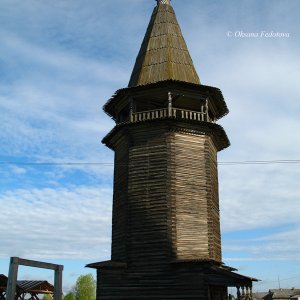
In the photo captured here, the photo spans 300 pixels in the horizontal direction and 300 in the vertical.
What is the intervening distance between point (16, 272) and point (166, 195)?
10104 millimetres

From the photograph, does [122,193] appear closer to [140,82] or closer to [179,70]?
[140,82]

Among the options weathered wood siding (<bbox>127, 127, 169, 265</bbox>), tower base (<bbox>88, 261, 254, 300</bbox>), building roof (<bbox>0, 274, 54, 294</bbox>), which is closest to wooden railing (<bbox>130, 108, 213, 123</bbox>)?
weathered wood siding (<bbox>127, 127, 169, 265</bbox>)

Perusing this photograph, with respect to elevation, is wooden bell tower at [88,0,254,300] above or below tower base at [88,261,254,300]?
above

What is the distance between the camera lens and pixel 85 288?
2793 inches

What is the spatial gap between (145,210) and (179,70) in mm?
8567

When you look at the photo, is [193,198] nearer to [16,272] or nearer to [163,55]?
[163,55]

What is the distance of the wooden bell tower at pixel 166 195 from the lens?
18125 mm

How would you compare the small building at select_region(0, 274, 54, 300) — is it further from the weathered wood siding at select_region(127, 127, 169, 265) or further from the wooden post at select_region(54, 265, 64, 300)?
the wooden post at select_region(54, 265, 64, 300)

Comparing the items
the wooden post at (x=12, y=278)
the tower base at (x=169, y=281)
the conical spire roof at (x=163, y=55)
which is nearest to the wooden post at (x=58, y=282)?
the wooden post at (x=12, y=278)

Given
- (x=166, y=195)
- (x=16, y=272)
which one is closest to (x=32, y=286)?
(x=166, y=195)

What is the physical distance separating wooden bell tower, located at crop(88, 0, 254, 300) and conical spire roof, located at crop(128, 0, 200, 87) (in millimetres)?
79

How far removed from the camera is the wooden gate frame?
1022 centimetres

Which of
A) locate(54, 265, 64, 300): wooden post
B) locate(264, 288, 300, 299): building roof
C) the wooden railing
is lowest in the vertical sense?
locate(264, 288, 300, 299): building roof

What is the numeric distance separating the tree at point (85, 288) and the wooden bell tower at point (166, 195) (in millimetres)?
54043
